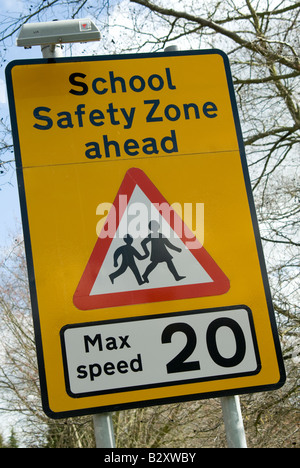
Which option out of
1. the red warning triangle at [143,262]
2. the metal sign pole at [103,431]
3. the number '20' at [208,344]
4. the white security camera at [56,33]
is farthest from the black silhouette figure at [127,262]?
the white security camera at [56,33]

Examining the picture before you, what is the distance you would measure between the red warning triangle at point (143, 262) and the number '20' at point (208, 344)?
9 cm

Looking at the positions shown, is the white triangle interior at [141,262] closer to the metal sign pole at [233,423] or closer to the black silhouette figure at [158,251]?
the black silhouette figure at [158,251]

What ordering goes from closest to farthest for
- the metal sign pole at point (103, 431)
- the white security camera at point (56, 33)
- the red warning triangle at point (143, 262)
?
the metal sign pole at point (103, 431) < the red warning triangle at point (143, 262) < the white security camera at point (56, 33)

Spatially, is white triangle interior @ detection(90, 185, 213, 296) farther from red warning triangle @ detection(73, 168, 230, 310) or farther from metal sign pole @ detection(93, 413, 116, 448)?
metal sign pole @ detection(93, 413, 116, 448)

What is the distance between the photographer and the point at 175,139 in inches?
80.1

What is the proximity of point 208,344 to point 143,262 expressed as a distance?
0.98 feet

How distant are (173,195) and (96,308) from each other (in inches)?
16.1

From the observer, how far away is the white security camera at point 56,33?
2.05 m

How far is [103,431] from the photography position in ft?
5.71

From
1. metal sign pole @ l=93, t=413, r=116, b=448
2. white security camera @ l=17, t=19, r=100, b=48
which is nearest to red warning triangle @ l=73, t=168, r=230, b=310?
metal sign pole @ l=93, t=413, r=116, b=448

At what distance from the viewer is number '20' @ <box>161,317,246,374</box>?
183 cm

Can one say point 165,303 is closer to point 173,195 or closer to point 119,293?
point 119,293

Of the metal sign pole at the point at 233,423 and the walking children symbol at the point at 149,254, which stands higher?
the walking children symbol at the point at 149,254
